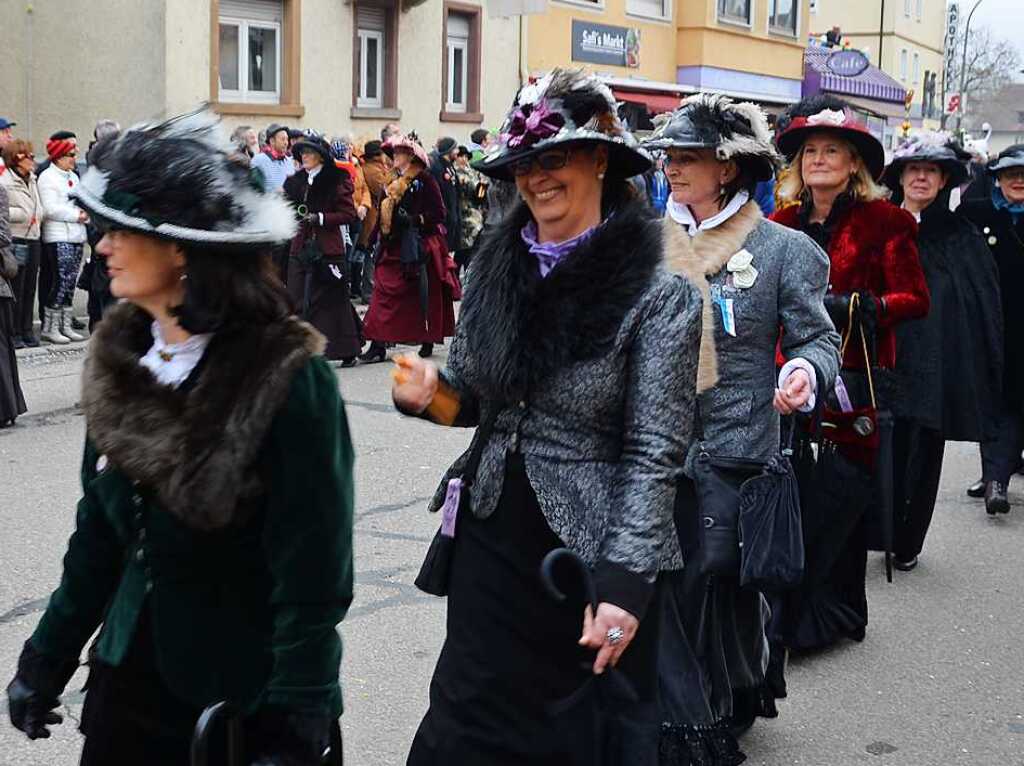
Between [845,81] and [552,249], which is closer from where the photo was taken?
[552,249]

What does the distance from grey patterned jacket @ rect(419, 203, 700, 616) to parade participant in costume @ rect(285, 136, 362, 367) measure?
9578 millimetres

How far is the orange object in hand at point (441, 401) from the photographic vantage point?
324 cm

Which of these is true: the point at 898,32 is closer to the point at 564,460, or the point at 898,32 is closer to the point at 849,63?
the point at 849,63

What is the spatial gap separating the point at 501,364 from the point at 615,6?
26.2 m

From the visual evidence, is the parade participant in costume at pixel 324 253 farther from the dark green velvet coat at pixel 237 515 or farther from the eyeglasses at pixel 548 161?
the dark green velvet coat at pixel 237 515

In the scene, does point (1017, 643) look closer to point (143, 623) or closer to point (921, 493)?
point (921, 493)

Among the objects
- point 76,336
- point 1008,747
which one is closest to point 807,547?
point 1008,747

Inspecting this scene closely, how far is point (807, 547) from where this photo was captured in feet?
18.7

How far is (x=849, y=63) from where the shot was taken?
34781mm

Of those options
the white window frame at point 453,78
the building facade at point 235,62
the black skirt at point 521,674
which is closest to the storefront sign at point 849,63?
the white window frame at point 453,78

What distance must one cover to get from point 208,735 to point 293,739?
150 mm

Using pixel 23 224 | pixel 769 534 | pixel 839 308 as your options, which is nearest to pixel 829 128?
pixel 839 308

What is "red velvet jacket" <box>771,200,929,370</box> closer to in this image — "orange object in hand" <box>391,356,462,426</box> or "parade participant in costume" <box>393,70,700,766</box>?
"parade participant in costume" <box>393,70,700,766</box>

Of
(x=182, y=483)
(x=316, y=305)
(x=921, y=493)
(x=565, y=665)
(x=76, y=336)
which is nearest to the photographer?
(x=182, y=483)
